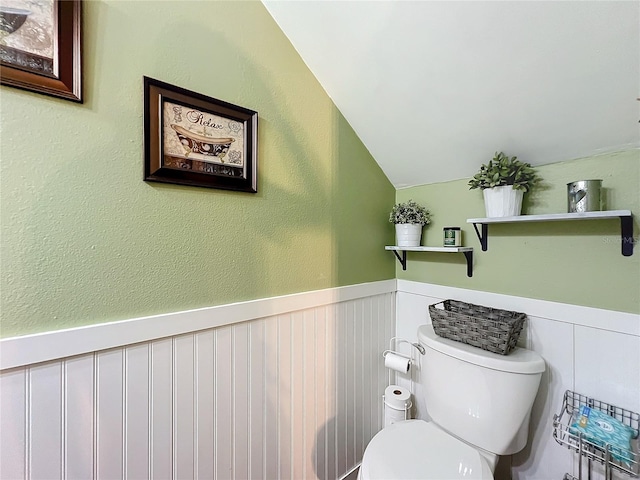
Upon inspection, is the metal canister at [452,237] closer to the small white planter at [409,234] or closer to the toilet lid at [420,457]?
the small white planter at [409,234]

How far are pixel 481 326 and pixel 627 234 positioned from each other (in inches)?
20.0

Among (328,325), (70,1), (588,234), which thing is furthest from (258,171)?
(588,234)

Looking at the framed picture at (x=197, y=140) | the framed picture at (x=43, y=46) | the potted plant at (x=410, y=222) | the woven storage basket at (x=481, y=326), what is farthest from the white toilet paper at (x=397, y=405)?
the framed picture at (x=43, y=46)

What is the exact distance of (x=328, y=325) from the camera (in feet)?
3.97

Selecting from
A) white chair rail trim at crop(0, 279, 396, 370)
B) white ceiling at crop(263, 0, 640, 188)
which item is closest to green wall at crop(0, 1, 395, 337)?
white chair rail trim at crop(0, 279, 396, 370)

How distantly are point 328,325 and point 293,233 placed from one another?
437 mm

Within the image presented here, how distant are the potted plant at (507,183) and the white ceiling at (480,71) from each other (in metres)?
0.08

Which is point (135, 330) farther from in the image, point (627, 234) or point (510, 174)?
point (627, 234)

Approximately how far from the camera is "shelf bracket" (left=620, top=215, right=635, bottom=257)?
84cm

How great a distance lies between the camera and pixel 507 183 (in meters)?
1.02

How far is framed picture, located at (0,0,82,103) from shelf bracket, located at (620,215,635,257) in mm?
1552

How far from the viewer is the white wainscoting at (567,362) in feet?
2.86

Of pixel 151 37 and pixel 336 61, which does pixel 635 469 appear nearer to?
pixel 336 61

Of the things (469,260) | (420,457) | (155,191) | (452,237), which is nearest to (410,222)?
(452,237)
